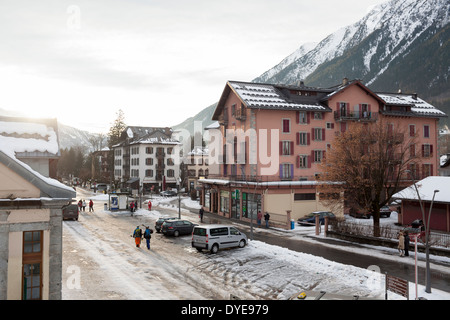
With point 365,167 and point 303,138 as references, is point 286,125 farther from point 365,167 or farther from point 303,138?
point 365,167

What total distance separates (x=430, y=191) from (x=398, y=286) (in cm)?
2461

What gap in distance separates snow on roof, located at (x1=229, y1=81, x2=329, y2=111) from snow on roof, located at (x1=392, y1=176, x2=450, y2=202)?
615 inches

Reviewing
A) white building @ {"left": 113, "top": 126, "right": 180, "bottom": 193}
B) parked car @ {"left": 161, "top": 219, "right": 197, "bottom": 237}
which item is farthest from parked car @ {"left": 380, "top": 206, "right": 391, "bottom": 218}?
white building @ {"left": 113, "top": 126, "right": 180, "bottom": 193}

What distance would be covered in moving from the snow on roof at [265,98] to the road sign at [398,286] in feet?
101

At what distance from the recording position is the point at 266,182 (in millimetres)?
42375

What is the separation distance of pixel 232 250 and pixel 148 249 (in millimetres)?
6126

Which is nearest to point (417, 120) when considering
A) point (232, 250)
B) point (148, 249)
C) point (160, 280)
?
point (232, 250)

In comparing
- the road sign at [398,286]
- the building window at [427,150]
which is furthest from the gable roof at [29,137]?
the building window at [427,150]

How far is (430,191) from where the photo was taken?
3628cm

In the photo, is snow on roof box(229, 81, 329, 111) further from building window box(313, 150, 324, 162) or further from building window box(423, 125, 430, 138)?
building window box(423, 125, 430, 138)

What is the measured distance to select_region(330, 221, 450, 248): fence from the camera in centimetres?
2611

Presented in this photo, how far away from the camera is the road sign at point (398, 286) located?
49.2 feet

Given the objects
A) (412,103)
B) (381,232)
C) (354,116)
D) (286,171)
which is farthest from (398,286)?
(412,103)
